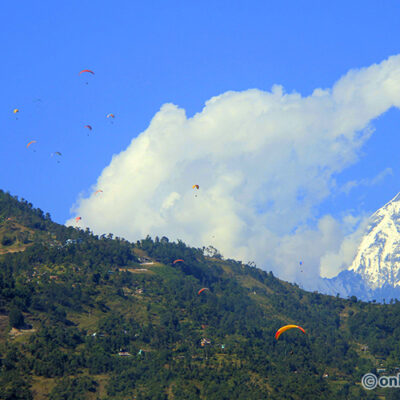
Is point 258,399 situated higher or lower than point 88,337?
lower

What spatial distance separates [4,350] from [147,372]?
33208 mm

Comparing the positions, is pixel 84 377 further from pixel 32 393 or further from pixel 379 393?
pixel 379 393

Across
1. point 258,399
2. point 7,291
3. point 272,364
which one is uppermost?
point 7,291

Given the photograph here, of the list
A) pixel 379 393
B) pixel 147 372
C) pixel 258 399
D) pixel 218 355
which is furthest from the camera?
pixel 379 393

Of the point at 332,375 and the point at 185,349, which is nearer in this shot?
the point at 185,349

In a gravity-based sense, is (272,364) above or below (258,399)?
above

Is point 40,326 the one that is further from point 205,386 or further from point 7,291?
point 205,386

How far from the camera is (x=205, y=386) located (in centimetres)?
15500

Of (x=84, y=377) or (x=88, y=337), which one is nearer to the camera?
(x=84, y=377)

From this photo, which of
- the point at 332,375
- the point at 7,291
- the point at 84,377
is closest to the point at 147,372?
the point at 84,377

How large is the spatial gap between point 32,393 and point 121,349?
42.4 metres

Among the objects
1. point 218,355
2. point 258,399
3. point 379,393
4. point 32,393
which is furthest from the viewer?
point 379,393

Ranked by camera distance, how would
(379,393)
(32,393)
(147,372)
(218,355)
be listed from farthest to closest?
(379,393) < (218,355) < (147,372) < (32,393)

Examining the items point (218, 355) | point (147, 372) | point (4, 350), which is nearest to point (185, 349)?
point (218, 355)
